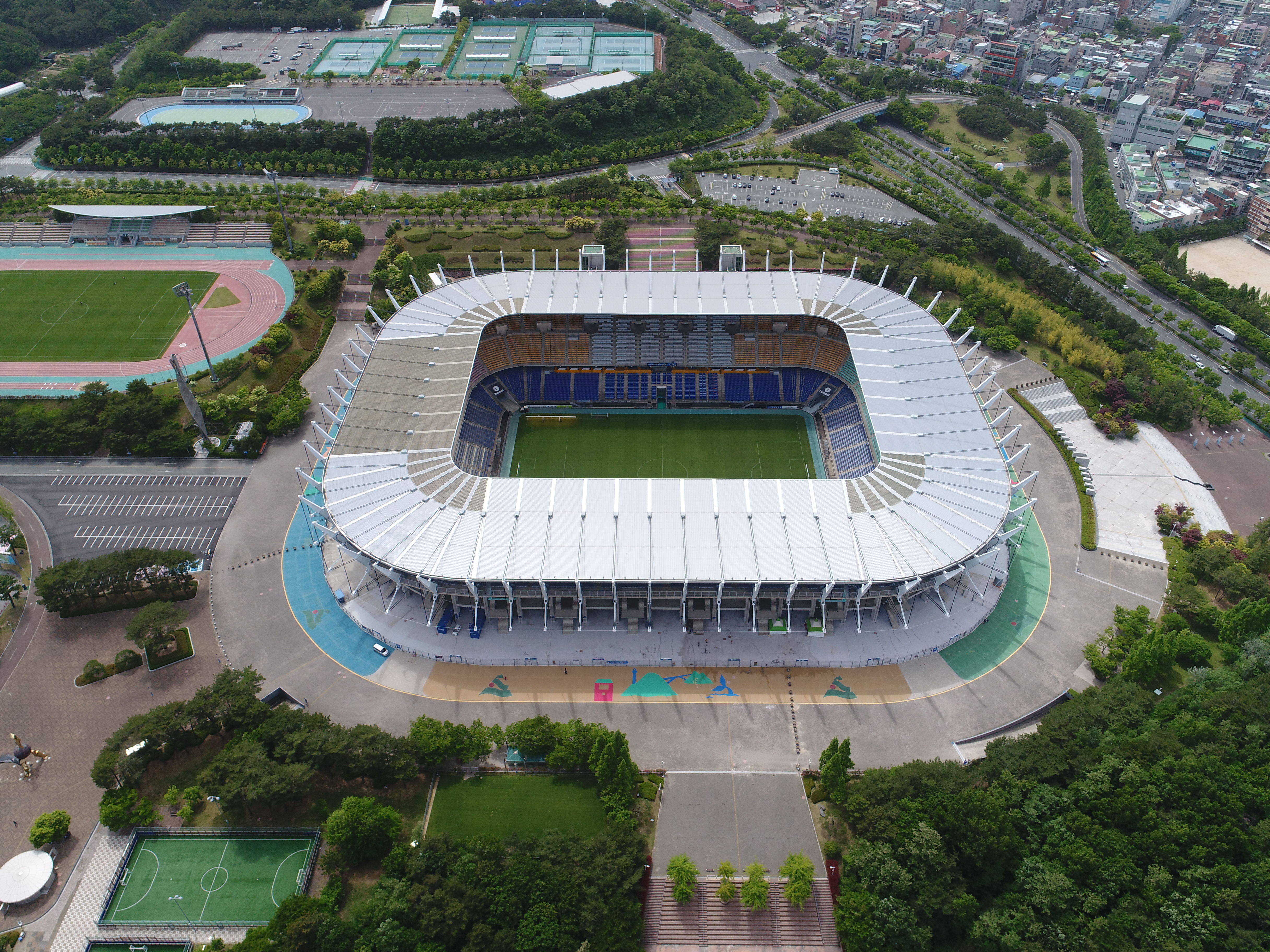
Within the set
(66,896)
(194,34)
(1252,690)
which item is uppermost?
(194,34)

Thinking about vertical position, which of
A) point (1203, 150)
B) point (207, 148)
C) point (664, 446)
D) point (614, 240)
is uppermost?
point (207, 148)

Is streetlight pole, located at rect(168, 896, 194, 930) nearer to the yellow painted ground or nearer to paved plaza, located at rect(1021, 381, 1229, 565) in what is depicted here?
the yellow painted ground

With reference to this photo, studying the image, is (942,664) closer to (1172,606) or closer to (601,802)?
(1172,606)

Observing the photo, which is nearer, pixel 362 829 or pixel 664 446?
pixel 362 829

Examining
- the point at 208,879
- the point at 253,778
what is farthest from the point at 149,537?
the point at 208,879

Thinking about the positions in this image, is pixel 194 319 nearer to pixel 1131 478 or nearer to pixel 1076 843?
pixel 1076 843

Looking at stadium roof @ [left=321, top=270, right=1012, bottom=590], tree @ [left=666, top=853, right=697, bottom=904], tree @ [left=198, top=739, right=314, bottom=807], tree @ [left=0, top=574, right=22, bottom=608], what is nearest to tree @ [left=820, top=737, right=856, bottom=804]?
tree @ [left=666, top=853, right=697, bottom=904]

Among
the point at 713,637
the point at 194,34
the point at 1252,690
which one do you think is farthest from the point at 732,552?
the point at 194,34
